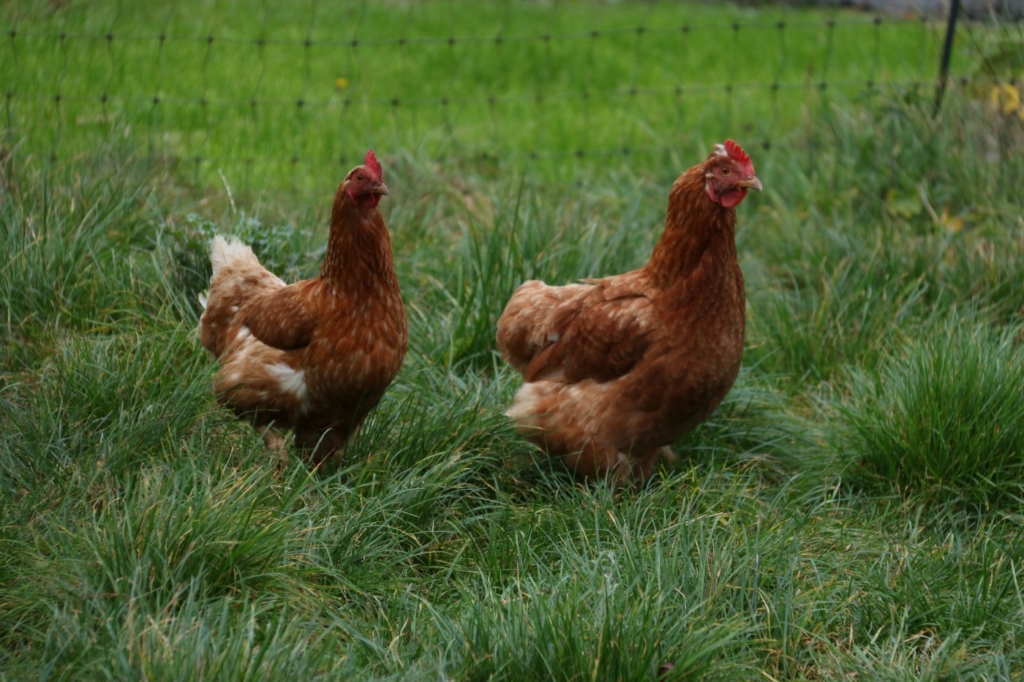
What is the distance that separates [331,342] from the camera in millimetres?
3746

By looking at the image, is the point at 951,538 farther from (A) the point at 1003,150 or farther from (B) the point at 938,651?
(A) the point at 1003,150

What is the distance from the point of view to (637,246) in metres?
5.37

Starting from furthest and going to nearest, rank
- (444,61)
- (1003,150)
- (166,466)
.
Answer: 1. (444,61)
2. (1003,150)
3. (166,466)

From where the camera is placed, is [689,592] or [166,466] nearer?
[689,592]

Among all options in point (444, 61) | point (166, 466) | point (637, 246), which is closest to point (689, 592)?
point (166, 466)

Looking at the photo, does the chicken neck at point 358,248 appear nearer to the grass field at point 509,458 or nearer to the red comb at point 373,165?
the red comb at point 373,165

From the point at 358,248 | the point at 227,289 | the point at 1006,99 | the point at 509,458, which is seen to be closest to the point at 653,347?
the point at 509,458

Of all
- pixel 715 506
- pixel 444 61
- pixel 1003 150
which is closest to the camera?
pixel 715 506

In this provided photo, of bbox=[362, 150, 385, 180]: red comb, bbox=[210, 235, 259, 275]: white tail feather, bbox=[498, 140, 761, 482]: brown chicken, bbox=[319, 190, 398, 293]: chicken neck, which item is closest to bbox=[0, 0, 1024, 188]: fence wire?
bbox=[210, 235, 259, 275]: white tail feather

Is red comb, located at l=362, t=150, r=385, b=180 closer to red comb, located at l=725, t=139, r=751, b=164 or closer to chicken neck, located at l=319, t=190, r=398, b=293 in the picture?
chicken neck, located at l=319, t=190, r=398, b=293

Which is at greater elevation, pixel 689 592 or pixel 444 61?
pixel 444 61

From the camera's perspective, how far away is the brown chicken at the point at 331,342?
12.2ft

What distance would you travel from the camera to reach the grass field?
2.84 meters

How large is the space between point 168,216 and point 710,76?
5.13 m
